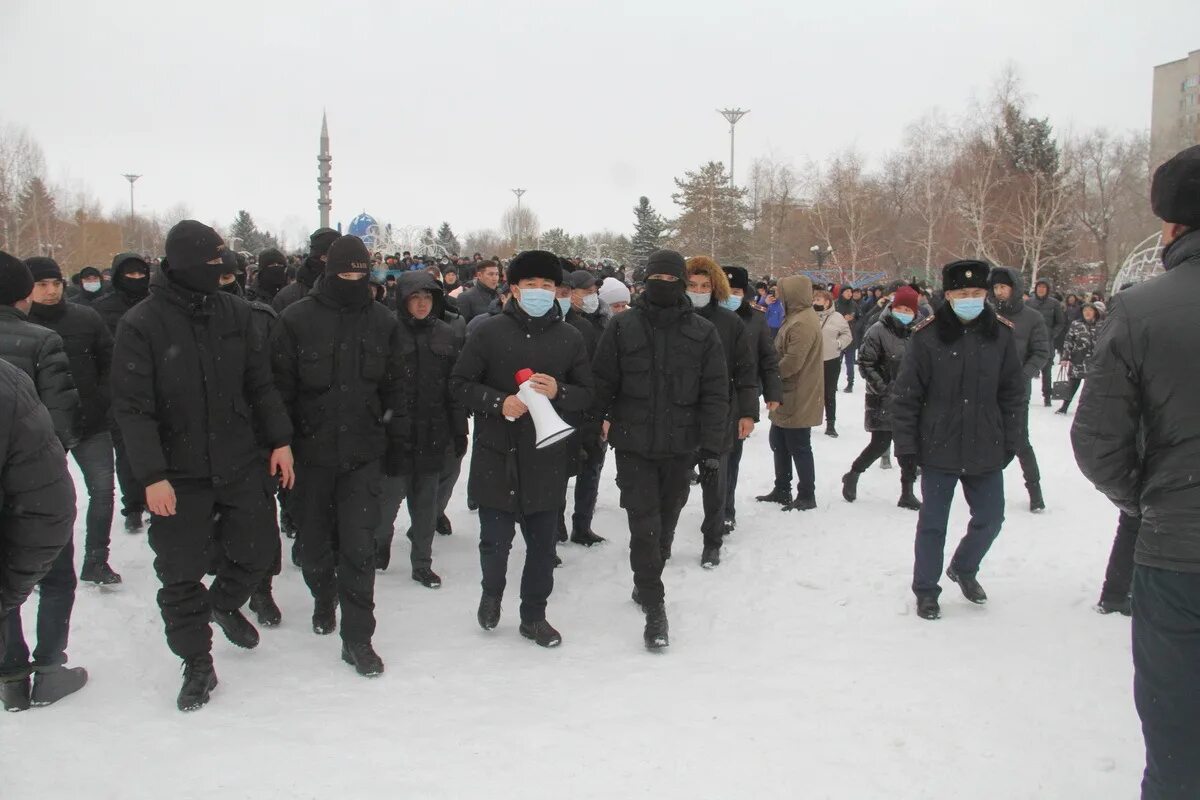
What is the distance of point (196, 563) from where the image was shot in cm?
407

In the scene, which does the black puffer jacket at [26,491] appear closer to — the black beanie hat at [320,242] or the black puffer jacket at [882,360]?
the black beanie hat at [320,242]

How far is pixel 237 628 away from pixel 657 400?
2.58 meters

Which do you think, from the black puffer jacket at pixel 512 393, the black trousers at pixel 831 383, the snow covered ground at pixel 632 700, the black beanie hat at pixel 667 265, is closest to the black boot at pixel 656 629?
the snow covered ground at pixel 632 700

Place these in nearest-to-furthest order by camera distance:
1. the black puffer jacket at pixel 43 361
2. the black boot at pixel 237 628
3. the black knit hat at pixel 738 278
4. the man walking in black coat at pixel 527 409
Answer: the black puffer jacket at pixel 43 361
the black boot at pixel 237 628
the man walking in black coat at pixel 527 409
the black knit hat at pixel 738 278

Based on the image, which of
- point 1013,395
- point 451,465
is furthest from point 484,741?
point 1013,395

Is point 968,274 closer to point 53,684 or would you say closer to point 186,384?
point 186,384

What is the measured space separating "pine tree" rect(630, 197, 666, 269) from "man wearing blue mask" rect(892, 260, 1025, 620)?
57.0m

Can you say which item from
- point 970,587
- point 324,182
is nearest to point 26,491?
point 970,587

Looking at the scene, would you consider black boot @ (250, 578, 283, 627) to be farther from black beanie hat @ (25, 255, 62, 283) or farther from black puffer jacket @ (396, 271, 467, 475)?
black beanie hat @ (25, 255, 62, 283)

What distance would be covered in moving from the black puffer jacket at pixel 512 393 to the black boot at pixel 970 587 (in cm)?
263

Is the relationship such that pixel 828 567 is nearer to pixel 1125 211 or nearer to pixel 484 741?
pixel 484 741

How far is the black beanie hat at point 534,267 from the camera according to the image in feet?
16.1

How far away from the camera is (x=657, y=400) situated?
4977 mm

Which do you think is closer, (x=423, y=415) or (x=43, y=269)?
(x=43, y=269)
